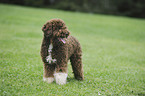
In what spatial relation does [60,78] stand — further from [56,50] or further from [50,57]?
[56,50]

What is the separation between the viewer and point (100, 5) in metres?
43.7

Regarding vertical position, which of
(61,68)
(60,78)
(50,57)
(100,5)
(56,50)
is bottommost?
(60,78)

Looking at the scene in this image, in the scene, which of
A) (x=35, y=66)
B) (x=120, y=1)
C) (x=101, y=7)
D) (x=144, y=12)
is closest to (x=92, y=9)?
(x=101, y=7)

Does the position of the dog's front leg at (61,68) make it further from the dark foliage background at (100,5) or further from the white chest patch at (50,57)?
the dark foliage background at (100,5)

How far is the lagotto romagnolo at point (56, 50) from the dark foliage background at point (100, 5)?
35819 millimetres

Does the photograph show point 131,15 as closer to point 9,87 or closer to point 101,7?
point 101,7

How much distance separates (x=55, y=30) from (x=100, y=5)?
40977 millimetres

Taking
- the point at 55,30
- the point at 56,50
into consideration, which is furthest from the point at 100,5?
the point at 55,30

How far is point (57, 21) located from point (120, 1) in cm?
4247

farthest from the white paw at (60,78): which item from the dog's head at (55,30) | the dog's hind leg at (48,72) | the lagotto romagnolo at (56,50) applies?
the dog's head at (55,30)

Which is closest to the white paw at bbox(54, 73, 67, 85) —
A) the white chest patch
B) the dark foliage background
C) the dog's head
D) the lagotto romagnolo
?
the lagotto romagnolo

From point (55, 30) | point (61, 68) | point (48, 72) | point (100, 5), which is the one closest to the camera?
point (55, 30)

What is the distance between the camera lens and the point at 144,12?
42.8 meters

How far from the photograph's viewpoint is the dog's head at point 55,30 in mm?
4543
